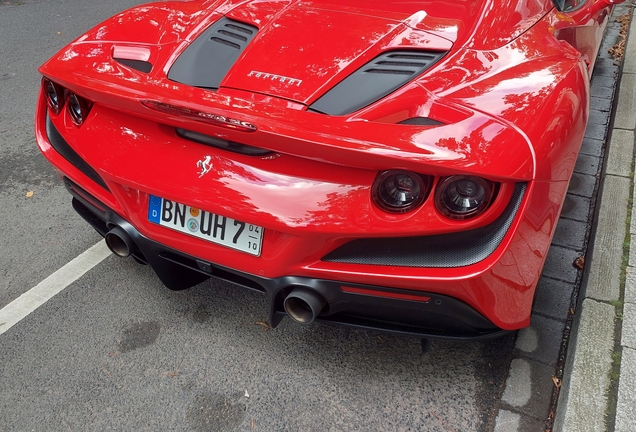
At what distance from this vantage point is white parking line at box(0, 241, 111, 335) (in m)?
2.49

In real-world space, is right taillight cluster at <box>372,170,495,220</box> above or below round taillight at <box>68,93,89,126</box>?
above

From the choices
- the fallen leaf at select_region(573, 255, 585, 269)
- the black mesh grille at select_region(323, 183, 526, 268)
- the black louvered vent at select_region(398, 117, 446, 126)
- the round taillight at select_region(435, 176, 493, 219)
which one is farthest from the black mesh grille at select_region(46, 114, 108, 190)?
the fallen leaf at select_region(573, 255, 585, 269)

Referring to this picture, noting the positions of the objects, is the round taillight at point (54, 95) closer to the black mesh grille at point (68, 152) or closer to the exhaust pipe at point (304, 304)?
the black mesh grille at point (68, 152)

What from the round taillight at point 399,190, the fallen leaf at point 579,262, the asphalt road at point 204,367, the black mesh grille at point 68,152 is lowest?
the asphalt road at point 204,367

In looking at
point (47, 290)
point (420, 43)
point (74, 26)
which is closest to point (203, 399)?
point (47, 290)

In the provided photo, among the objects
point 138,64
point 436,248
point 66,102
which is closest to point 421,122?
point 436,248

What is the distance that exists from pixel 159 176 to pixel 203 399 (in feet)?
2.85

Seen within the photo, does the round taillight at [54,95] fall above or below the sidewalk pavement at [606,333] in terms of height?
above

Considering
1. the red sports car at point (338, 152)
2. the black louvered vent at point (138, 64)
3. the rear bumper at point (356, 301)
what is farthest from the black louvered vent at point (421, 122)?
the black louvered vent at point (138, 64)

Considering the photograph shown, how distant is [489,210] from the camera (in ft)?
5.23

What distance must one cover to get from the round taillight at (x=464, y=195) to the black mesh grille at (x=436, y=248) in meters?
0.08

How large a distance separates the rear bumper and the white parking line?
689 millimetres

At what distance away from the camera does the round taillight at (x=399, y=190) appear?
5.39ft

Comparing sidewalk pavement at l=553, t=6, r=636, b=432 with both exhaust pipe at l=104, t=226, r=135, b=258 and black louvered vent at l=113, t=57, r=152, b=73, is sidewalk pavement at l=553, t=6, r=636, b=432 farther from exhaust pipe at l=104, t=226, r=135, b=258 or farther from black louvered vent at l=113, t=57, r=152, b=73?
black louvered vent at l=113, t=57, r=152, b=73
